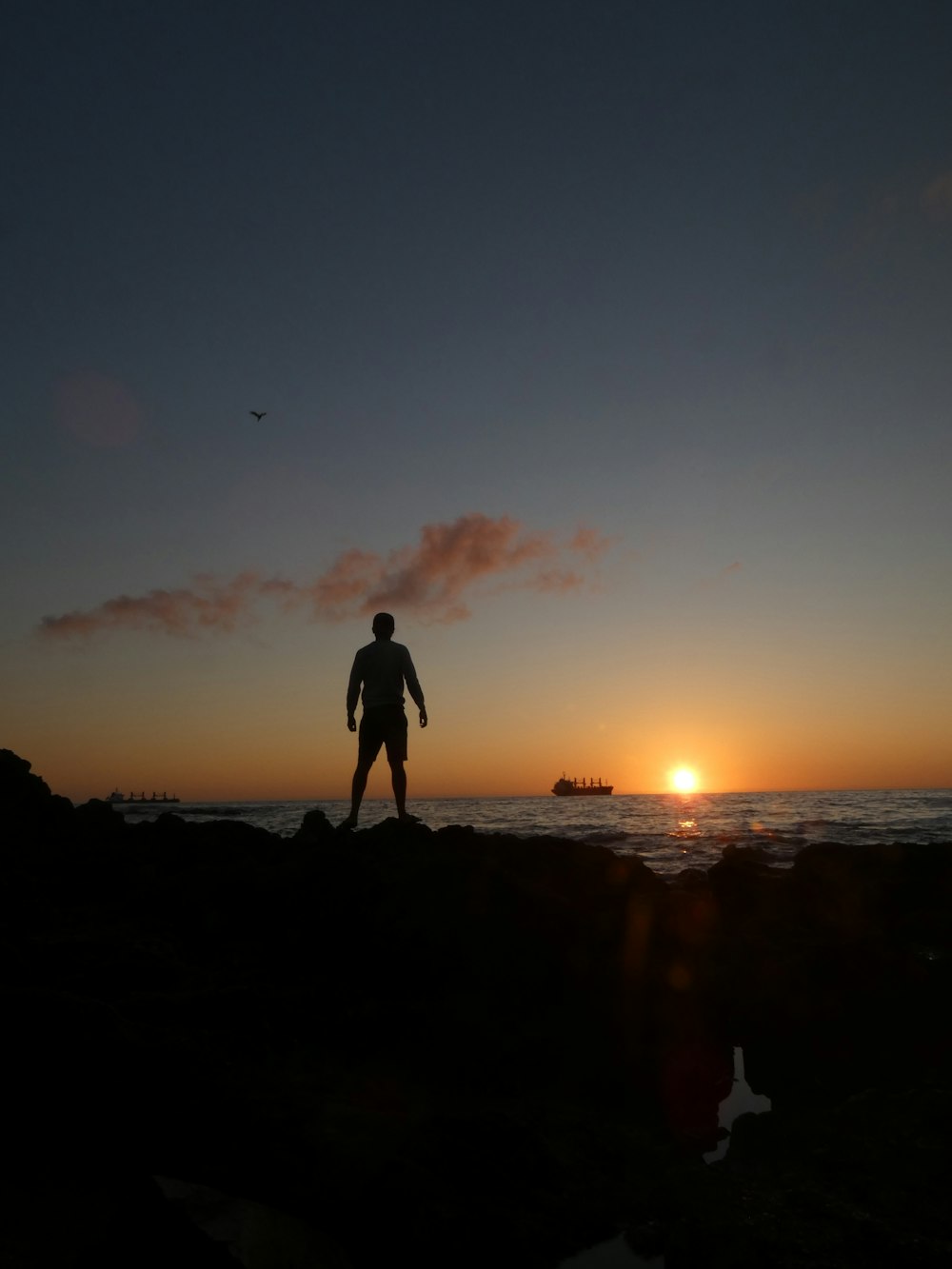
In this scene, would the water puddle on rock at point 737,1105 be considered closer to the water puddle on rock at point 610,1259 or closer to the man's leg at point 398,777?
the water puddle on rock at point 610,1259

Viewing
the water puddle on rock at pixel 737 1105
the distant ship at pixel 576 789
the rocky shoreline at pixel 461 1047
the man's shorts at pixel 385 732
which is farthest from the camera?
the distant ship at pixel 576 789

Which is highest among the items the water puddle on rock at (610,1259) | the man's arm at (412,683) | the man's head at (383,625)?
the man's head at (383,625)

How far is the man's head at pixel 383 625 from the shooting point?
35.2 ft

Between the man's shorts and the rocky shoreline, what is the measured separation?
5.40ft

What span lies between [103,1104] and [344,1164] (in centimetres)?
101

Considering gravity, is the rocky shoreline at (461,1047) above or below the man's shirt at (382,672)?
below

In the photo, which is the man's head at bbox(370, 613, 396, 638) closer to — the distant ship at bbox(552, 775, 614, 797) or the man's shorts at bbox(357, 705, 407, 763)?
the man's shorts at bbox(357, 705, 407, 763)

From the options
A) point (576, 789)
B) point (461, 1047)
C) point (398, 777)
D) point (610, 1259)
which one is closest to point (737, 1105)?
point (461, 1047)

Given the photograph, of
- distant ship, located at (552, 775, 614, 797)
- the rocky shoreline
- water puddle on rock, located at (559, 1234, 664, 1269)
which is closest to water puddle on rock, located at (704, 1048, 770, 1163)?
the rocky shoreline

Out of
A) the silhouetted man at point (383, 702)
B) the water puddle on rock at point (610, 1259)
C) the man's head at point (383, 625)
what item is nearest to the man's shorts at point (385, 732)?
the silhouetted man at point (383, 702)

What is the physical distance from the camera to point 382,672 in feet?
35.3

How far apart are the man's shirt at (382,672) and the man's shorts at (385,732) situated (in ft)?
0.32

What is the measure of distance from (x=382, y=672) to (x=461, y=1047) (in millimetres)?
6024

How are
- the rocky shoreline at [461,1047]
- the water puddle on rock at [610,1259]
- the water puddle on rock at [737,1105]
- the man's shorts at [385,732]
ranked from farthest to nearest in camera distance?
1. the man's shorts at [385,732]
2. the water puddle on rock at [737,1105]
3. the water puddle on rock at [610,1259]
4. the rocky shoreline at [461,1047]
